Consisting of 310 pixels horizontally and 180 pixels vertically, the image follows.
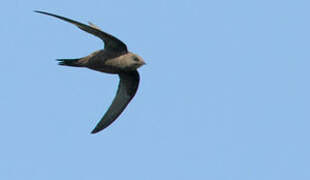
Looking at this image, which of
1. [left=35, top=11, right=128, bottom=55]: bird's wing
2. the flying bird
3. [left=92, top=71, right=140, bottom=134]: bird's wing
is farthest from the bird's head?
[left=92, top=71, right=140, bottom=134]: bird's wing

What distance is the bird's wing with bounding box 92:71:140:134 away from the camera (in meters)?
16.7

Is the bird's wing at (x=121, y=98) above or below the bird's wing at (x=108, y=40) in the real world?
below

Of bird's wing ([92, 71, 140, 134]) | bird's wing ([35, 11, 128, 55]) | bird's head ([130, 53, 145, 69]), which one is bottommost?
bird's wing ([92, 71, 140, 134])

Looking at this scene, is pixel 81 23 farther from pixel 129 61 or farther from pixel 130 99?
pixel 130 99

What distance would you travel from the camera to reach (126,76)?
54.5 feet

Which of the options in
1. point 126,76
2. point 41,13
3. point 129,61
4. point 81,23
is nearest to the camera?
point 41,13

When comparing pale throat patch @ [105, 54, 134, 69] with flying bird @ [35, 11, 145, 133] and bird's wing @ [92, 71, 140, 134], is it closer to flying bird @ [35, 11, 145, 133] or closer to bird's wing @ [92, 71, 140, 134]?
flying bird @ [35, 11, 145, 133]

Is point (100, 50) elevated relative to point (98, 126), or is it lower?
elevated

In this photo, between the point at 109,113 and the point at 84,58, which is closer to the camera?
the point at 84,58

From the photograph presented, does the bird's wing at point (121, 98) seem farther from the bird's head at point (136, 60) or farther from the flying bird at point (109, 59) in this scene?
the bird's head at point (136, 60)

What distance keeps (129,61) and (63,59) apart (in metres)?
1.45

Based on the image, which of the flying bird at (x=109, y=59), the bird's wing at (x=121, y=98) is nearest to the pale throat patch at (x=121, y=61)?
the flying bird at (x=109, y=59)

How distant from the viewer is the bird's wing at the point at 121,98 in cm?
1666

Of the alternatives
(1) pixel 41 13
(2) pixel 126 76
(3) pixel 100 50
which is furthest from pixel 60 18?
(2) pixel 126 76
